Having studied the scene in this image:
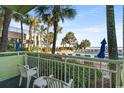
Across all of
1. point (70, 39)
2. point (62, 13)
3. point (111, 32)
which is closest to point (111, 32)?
point (111, 32)

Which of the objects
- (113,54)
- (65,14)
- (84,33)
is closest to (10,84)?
(113,54)

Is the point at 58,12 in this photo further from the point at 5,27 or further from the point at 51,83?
the point at 51,83

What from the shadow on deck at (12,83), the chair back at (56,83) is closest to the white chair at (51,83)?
the chair back at (56,83)

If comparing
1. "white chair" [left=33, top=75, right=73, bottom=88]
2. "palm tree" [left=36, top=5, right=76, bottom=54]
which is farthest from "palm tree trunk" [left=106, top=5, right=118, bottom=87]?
"palm tree" [left=36, top=5, right=76, bottom=54]

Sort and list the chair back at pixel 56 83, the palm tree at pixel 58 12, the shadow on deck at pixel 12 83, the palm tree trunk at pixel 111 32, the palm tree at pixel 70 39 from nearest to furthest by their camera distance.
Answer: the chair back at pixel 56 83
the shadow on deck at pixel 12 83
the palm tree trunk at pixel 111 32
the palm tree at pixel 58 12
the palm tree at pixel 70 39

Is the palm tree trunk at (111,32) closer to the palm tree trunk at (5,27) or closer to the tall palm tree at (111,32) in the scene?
the tall palm tree at (111,32)

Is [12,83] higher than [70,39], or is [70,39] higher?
[70,39]

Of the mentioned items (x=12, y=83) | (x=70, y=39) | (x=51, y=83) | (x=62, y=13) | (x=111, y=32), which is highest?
(x=62, y=13)

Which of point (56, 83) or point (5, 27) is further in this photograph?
point (5, 27)

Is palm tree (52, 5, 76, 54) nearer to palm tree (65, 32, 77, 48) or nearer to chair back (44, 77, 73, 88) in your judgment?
chair back (44, 77, 73, 88)

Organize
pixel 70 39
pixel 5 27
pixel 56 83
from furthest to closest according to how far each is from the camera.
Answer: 1. pixel 70 39
2. pixel 5 27
3. pixel 56 83

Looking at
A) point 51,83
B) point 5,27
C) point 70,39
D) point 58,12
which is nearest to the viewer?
point 51,83

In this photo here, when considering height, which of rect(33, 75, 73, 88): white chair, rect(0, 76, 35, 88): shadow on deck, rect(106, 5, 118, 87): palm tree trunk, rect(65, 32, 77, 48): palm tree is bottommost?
rect(0, 76, 35, 88): shadow on deck

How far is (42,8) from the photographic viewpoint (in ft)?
40.6
